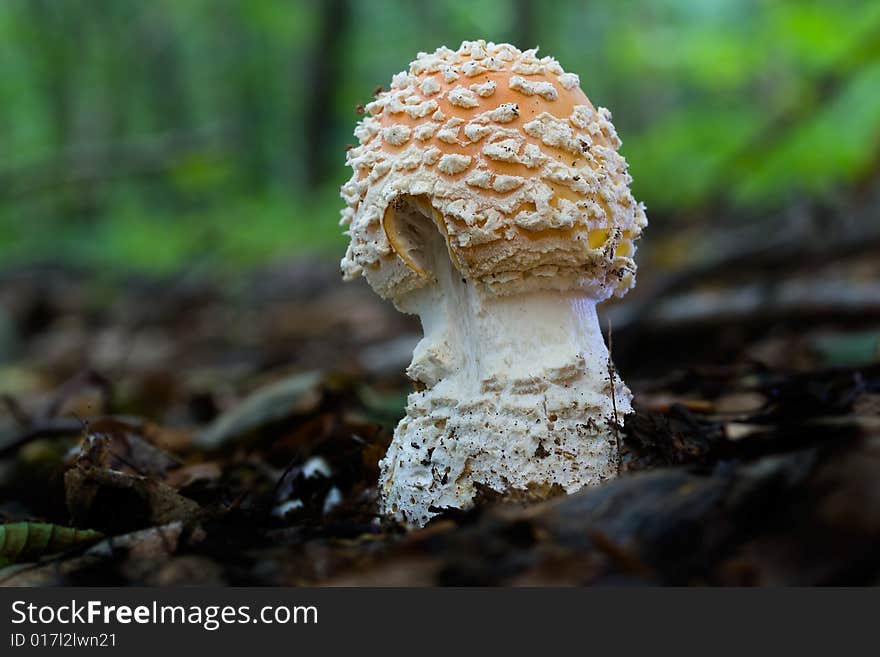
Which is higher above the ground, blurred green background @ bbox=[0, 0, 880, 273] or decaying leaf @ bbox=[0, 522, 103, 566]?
blurred green background @ bbox=[0, 0, 880, 273]

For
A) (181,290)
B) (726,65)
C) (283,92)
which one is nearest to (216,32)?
(283,92)

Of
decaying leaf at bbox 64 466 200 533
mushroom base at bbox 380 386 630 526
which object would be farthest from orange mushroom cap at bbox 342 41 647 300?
decaying leaf at bbox 64 466 200 533

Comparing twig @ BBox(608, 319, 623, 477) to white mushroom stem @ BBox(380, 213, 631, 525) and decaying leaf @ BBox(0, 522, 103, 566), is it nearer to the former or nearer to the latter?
white mushroom stem @ BBox(380, 213, 631, 525)

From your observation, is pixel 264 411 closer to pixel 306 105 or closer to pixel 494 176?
pixel 494 176

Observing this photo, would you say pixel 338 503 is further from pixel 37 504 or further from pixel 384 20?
pixel 384 20

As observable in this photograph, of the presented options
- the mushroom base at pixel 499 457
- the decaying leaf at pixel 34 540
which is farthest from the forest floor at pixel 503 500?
the mushroom base at pixel 499 457

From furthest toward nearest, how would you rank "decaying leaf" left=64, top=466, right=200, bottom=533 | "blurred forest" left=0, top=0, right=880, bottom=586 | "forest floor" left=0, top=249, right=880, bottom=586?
"decaying leaf" left=64, top=466, right=200, bottom=533 < "blurred forest" left=0, top=0, right=880, bottom=586 < "forest floor" left=0, top=249, right=880, bottom=586

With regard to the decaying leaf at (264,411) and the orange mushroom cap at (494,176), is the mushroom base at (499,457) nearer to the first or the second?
the orange mushroom cap at (494,176)
